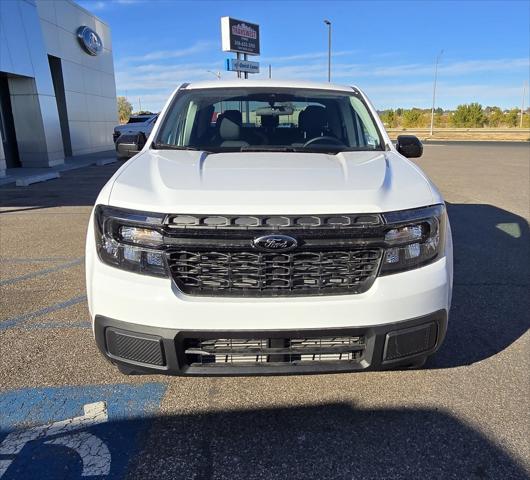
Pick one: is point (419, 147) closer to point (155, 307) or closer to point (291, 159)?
point (291, 159)

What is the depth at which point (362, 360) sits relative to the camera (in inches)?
89.6

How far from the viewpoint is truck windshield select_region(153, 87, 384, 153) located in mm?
3619

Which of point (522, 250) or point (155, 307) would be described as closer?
point (155, 307)

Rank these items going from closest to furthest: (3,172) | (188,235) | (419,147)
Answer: (188,235)
(419,147)
(3,172)

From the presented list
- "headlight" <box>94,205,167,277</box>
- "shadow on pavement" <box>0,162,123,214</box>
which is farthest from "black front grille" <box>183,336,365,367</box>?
"shadow on pavement" <box>0,162,123,214</box>

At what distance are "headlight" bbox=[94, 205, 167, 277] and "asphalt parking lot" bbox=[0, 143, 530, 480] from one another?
2.97 feet

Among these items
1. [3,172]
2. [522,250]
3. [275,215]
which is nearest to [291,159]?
[275,215]

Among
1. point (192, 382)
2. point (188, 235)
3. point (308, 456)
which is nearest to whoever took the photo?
point (188, 235)

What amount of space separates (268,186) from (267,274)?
44cm

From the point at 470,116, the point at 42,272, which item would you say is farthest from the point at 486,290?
the point at 470,116

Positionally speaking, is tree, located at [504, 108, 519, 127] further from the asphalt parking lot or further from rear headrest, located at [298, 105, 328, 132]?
rear headrest, located at [298, 105, 328, 132]

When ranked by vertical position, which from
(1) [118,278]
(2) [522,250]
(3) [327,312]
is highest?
(1) [118,278]

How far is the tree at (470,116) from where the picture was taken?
189 ft

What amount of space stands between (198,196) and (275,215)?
1.23ft
